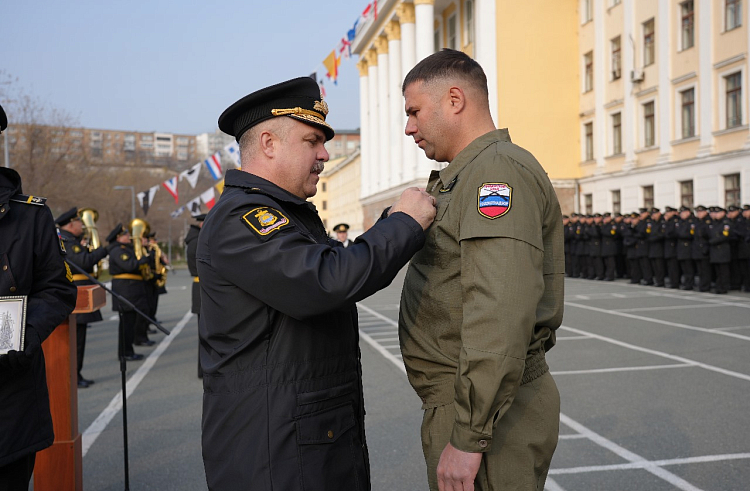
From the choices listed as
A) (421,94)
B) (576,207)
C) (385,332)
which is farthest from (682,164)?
Answer: (421,94)

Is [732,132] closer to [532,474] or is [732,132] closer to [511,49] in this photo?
[511,49]

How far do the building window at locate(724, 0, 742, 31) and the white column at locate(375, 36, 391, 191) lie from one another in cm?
2614

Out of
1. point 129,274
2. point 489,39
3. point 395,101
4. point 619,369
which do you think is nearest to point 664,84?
point 489,39

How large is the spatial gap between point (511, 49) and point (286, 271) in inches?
1468

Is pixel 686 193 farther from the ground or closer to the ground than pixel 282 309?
farther from the ground

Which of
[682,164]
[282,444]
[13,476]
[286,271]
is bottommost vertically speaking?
[13,476]

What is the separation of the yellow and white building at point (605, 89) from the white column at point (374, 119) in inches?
117

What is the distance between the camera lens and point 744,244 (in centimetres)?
1728

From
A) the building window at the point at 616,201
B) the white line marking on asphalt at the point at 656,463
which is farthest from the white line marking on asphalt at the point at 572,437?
the building window at the point at 616,201

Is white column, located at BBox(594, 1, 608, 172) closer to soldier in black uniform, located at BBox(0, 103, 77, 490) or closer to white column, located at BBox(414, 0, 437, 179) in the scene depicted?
white column, located at BBox(414, 0, 437, 179)

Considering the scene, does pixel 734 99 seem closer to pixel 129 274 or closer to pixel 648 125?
pixel 648 125

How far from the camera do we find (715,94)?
82.6ft

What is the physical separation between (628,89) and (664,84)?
9.24 feet

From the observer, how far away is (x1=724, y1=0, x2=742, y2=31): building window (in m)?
23.9
